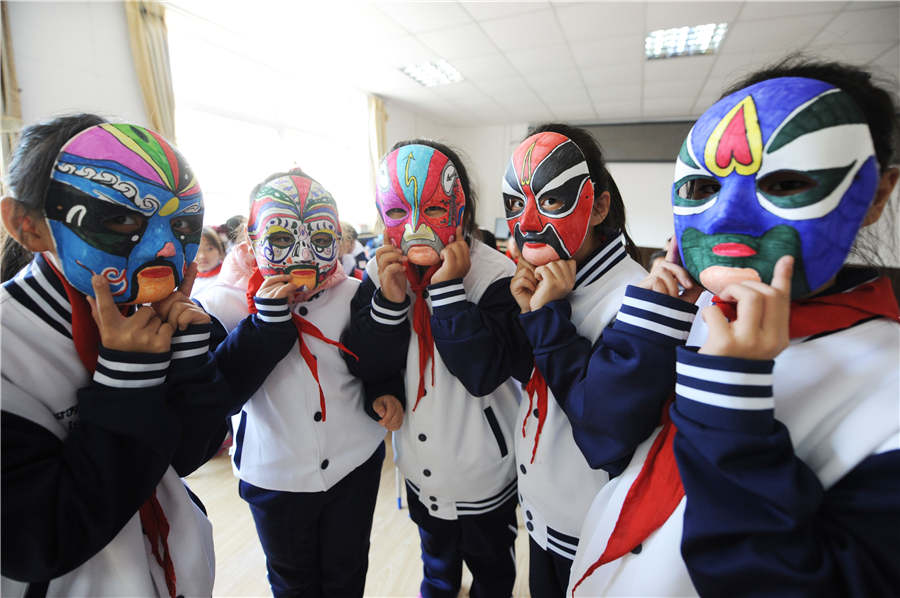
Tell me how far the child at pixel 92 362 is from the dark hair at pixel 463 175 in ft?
2.37

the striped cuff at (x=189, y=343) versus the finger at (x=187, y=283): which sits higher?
the finger at (x=187, y=283)

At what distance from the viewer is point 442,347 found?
1.18 metres

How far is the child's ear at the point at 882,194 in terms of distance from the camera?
0.65 m

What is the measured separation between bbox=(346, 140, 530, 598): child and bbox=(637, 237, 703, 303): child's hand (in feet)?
1.57

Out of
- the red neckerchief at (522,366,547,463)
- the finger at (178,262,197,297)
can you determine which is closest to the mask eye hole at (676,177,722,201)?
the red neckerchief at (522,366,547,463)

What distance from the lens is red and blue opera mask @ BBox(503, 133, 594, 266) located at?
1.11m

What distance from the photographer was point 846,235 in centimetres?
61

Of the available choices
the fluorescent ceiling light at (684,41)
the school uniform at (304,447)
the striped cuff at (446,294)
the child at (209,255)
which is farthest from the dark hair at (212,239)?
the fluorescent ceiling light at (684,41)

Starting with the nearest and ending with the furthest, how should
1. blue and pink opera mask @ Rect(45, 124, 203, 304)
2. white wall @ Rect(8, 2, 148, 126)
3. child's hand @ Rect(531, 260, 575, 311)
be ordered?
blue and pink opera mask @ Rect(45, 124, 203, 304)
child's hand @ Rect(531, 260, 575, 311)
white wall @ Rect(8, 2, 148, 126)

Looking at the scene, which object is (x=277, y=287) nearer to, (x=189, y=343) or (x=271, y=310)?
(x=271, y=310)

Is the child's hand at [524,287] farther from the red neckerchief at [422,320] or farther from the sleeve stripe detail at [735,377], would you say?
the sleeve stripe detail at [735,377]

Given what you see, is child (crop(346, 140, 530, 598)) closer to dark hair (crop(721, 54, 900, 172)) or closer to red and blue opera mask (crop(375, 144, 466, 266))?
red and blue opera mask (crop(375, 144, 466, 266))

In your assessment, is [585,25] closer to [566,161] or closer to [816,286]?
[566,161]

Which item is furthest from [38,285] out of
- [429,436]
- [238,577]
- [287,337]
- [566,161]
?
[238,577]
